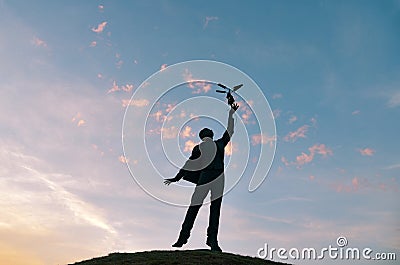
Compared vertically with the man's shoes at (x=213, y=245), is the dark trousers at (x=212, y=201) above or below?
above

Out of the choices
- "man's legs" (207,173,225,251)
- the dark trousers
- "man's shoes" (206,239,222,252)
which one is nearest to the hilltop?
"man's shoes" (206,239,222,252)

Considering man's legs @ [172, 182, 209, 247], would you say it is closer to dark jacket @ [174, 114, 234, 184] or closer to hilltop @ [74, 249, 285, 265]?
dark jacket @ [174, 114, 234, 184]

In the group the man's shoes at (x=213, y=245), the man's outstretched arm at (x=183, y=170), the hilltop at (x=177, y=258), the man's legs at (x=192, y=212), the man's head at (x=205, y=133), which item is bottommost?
the hilltop at (x=177, y=258)

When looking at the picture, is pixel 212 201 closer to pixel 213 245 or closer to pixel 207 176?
pixel 207 176

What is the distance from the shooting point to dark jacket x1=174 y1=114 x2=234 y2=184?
739 inches

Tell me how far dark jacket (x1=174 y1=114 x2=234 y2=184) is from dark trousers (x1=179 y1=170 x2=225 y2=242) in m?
0.24

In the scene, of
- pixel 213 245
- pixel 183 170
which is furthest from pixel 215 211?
pixel 183 170

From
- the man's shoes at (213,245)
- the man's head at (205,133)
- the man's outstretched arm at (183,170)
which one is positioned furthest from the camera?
the man's head at (205,133)

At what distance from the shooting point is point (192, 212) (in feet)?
60.1

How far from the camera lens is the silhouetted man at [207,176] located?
59.7 ft

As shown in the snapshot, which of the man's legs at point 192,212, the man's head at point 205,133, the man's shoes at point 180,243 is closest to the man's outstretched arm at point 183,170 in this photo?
the man's head at point 205,133

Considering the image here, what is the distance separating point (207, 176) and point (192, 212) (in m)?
1.51

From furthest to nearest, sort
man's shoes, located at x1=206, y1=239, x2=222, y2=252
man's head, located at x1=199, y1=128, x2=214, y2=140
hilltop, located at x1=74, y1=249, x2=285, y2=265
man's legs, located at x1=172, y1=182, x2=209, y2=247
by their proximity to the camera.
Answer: man's head, located at x1=199, y1=128, x2=214, y2=140 < man's legs, located at x1=172, y1=182, x2=209, y2=247 < man's shoes, located at x1=206, y1=239, x2=222, y2=252 < hilltop, located at x1=74, y1=249, x2=285, y2=265

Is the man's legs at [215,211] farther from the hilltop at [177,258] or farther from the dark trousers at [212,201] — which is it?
the hilltop at [177,258]
